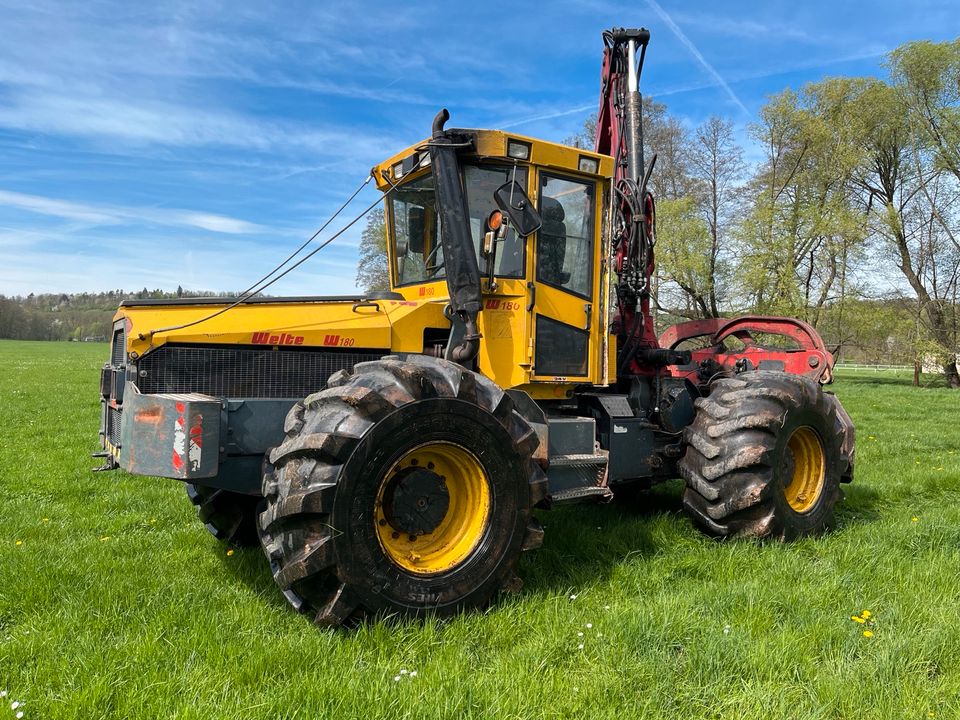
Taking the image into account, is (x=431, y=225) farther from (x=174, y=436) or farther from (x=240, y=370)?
(x=174, y=436)

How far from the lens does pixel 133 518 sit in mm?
6379

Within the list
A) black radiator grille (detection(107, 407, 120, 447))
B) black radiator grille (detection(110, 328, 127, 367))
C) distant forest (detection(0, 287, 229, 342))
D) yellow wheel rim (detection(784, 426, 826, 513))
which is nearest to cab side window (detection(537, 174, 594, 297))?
yellow wheel rim (detection(784, 426, 826, 513))

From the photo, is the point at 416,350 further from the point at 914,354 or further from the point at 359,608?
the point at 914,354

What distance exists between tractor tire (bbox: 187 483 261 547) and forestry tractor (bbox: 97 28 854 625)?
2 cm

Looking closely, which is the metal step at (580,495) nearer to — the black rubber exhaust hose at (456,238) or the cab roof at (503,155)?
the black rubber exhaust hose at (456,238)

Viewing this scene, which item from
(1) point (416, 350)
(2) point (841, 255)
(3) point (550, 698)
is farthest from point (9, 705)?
(2) point (841, 255)

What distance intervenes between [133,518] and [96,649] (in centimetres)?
302

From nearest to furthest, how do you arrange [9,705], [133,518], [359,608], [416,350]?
[9,705] < [359,608] < [416,350] < [133,518]

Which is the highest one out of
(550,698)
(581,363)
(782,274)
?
(782,274)

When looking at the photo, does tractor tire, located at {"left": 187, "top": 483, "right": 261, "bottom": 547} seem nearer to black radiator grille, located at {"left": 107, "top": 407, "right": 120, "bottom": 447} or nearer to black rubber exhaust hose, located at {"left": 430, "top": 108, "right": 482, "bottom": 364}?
black radiator grille, located at {"left": 107, "top": 407, "right": 120, "bottom": 447}

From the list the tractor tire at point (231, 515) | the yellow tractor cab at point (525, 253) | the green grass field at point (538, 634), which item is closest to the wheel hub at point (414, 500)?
the green grass field at point (538, 634)

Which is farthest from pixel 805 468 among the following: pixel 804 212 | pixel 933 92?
pixel 933 92

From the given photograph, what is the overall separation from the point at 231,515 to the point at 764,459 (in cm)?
409

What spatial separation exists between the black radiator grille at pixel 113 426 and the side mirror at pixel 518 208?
295cm
